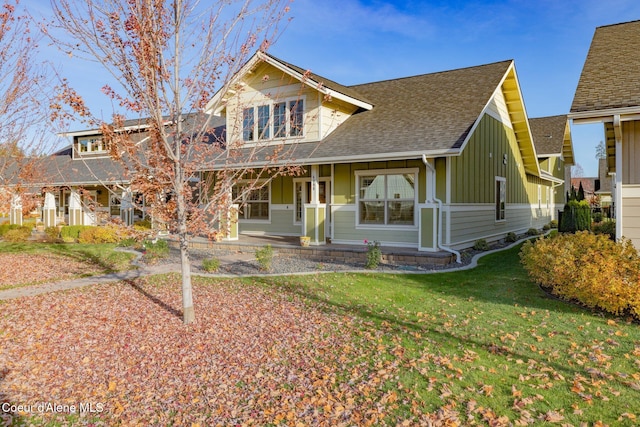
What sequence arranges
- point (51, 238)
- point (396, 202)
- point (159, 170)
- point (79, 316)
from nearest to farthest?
point (159, 170) < point (79, 316) < point (396, 202) < point (51, 238)

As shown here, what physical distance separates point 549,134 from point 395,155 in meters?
16.8

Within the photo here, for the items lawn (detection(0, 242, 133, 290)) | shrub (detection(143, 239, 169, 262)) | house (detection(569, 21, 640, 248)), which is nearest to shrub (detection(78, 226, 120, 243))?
lawn (detection(0, 242, 133, 290))

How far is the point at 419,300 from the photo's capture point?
721 cm

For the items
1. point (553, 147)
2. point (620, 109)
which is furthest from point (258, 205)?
point (553, 147)

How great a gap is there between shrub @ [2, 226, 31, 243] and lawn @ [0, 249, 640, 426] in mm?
12494

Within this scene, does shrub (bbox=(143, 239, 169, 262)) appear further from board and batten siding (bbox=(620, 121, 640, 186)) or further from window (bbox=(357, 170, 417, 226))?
board and batten siding (bbox=(620, 121, 640, 186))

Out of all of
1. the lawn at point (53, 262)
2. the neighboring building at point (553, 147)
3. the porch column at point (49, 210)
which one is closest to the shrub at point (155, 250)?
the lawn at point (53, 262)

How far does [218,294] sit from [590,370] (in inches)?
234

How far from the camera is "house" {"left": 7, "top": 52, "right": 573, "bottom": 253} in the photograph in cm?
1178

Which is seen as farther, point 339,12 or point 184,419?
point 339,12

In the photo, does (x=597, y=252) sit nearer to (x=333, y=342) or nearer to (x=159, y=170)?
(x=333, y=342)

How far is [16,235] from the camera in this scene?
17.5 m

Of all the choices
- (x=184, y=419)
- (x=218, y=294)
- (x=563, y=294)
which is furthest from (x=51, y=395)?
A: (x=563, y=294)

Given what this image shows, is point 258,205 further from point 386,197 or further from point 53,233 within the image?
point 53,233
